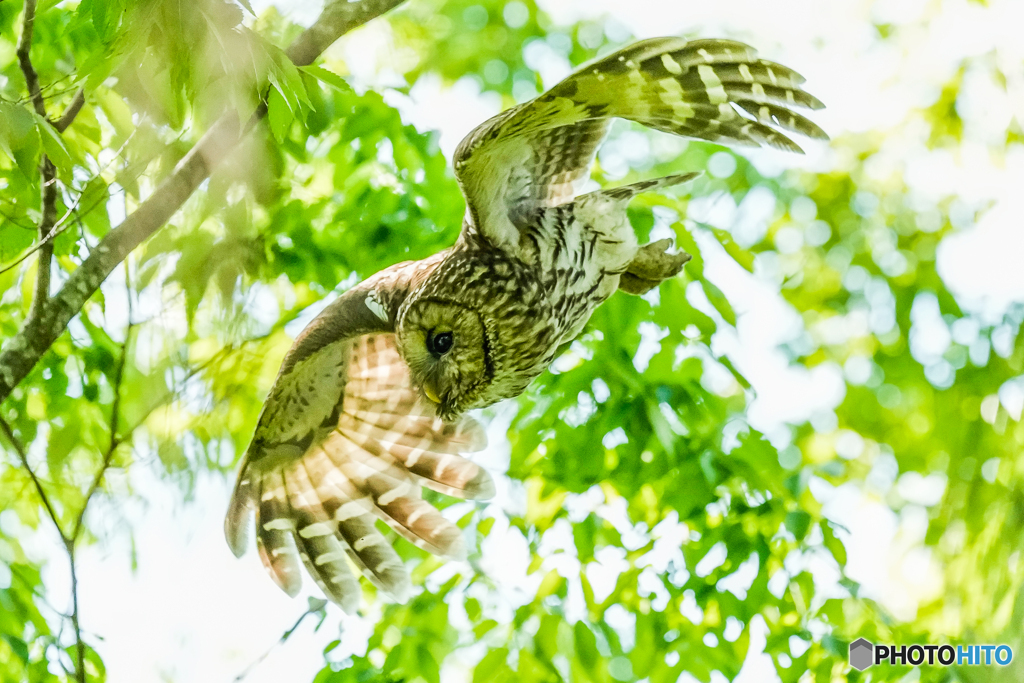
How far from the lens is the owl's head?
165 cm

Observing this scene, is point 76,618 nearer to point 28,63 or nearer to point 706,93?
point 28,63

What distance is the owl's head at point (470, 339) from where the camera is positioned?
65.1 inches

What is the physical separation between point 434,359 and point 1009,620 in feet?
4.90

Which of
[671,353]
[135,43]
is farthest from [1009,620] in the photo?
[135,43]

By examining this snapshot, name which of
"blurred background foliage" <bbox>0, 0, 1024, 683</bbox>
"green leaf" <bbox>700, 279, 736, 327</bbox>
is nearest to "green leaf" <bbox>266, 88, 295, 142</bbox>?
"blurred background foliage" <bbox>0, 0, 1024, 683</bbox>

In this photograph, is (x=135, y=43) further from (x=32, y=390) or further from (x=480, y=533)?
(x=480, y=533)

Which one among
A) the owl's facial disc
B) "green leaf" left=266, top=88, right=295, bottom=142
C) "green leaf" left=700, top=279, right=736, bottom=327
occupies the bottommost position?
"green leaf" left=700, top=279, right=736, bottom=327

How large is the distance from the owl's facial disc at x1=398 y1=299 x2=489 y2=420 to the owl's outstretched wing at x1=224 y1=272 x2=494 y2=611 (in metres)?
0.32

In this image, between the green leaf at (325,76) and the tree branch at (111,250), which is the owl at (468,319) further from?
the tree branch at (111,250)

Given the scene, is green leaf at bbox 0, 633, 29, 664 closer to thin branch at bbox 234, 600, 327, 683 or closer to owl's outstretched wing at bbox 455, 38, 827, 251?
thin branch at bbox 234, 600, 327, 683

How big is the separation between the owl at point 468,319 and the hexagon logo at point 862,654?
3.51 ft

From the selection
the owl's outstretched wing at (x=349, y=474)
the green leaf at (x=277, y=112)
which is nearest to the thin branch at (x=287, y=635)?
the owl's outstretched wing at (x=349, y=474)

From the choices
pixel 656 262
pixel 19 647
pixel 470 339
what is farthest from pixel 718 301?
pixel 19 647

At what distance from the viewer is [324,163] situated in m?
2.32
